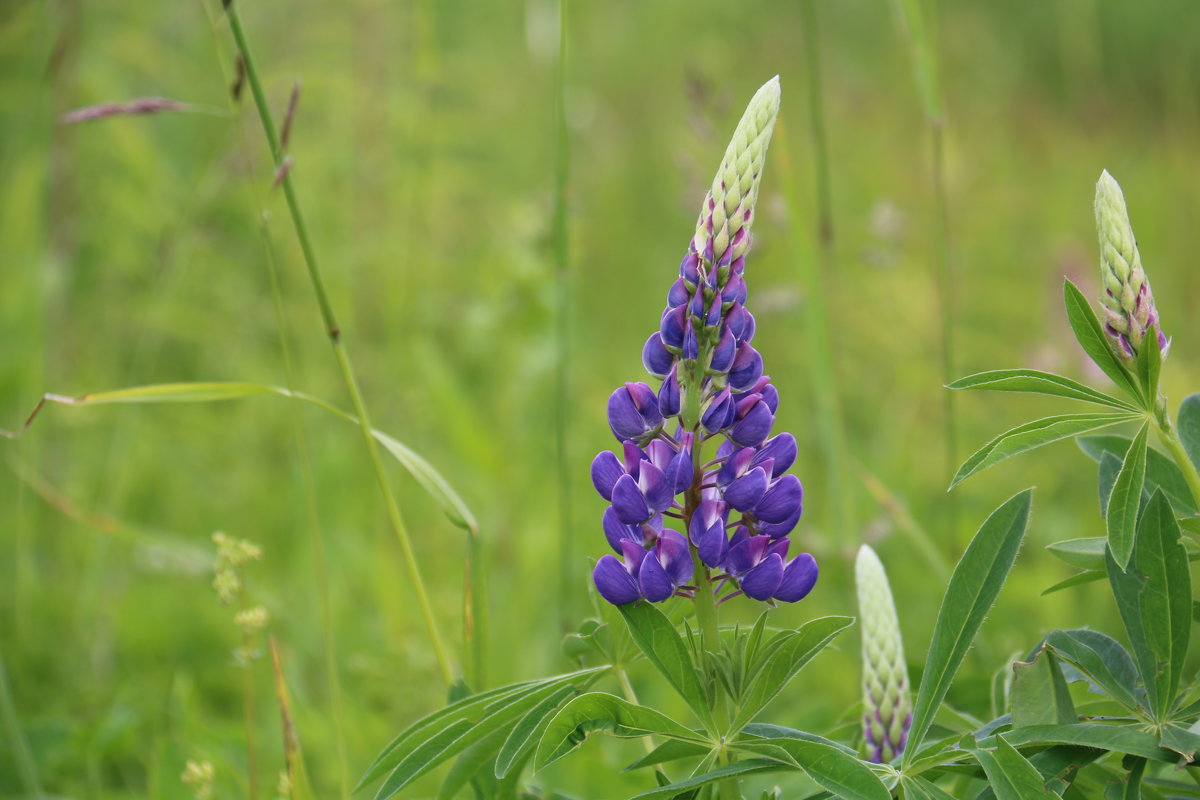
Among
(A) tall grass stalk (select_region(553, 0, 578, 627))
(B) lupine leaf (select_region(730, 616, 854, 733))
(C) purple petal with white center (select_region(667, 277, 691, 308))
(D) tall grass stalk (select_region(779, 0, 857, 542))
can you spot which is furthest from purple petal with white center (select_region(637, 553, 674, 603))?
(D) tall grass stalk (select_region(779, 0, 857, 542))

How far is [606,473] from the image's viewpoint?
1.03m

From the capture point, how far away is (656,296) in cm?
435

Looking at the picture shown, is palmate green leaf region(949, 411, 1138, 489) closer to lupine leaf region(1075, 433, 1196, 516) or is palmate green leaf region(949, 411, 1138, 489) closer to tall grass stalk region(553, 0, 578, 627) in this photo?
lupine leaf region(1075, 433, 1196, 516)

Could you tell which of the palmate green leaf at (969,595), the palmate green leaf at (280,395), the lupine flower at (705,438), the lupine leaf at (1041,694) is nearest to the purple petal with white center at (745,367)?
the lupine flower at (705,438)

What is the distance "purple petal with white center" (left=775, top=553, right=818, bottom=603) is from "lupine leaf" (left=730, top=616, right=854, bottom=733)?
0.13 feet

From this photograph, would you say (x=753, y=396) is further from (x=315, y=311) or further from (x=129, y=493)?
(x=315, y=311)

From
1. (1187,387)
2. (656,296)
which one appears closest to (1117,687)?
(1187,387)

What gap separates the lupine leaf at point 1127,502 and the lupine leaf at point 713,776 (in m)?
0.33

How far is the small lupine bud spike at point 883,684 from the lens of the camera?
1.17m

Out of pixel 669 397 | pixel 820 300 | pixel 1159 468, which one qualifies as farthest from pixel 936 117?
pixel 669 397

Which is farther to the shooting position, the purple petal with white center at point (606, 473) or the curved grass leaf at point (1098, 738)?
the purple petal with white center at point (606, 473)

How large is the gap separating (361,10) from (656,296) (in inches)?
59.6

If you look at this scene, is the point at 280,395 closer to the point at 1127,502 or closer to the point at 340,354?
the point at 340,354

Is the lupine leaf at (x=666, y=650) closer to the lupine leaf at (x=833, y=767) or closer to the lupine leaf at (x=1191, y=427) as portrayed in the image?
the lupine leaf at (x=833, y=767)
